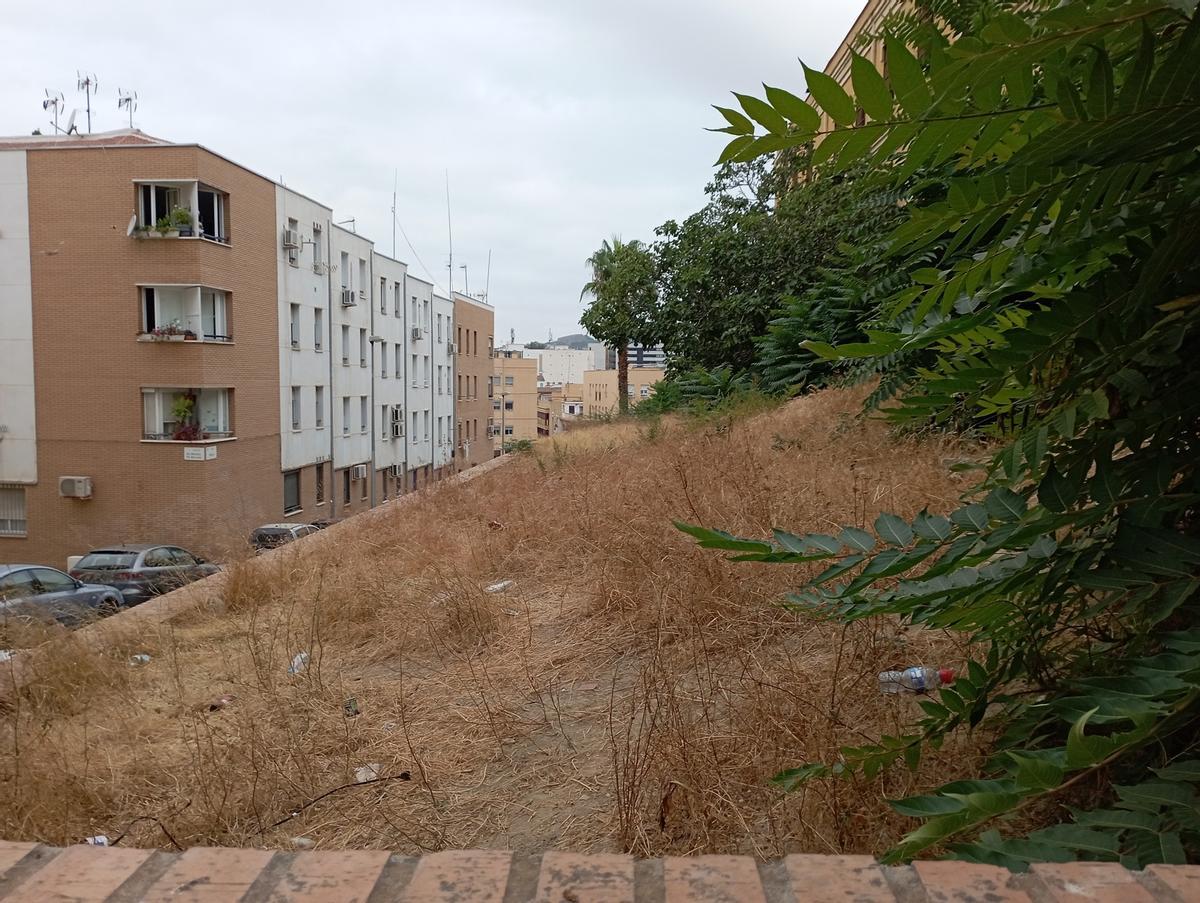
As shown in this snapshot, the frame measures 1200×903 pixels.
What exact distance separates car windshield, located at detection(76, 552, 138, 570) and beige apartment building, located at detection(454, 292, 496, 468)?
31.0 meters

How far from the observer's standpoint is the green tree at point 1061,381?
1.25 meters

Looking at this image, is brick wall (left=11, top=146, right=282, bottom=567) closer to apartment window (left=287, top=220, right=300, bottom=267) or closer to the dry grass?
apartment window (left=287, top=220, right=300, bottom=267)

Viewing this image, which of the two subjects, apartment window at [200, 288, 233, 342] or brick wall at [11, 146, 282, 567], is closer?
brick wall at [11, 146, 282, 567]

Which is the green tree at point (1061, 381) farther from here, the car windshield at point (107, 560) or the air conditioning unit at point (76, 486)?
the air conditioning unit at point (76, 486)

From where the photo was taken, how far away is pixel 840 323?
41.5 ft

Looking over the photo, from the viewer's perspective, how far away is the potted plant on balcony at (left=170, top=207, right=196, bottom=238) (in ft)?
78.9

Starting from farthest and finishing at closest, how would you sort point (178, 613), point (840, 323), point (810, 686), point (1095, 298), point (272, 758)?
1. point (840, 323)
2. point (178, 613)
3. point (272, 758)
4. point (810, 686)
5. point (1095, 298)

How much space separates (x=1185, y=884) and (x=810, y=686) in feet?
6.79

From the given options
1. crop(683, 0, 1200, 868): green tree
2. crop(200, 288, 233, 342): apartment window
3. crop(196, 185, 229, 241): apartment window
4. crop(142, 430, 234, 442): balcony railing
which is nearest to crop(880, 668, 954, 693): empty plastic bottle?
crop(683, 0, 1200, 868): green tree

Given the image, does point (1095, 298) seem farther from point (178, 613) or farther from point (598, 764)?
point (178, 613)

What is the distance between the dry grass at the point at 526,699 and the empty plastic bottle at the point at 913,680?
59 millimetres

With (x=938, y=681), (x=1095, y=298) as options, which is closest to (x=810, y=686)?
(x=938, y=681)

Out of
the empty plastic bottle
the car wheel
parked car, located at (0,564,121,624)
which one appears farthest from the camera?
the car wheel

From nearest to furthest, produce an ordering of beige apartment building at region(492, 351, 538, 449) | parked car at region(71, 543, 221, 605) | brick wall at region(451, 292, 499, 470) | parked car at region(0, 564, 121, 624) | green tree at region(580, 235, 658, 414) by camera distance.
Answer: parked car at region(0, 564, 121, 624)
parked car at region(71, 543, 221, 605)
green tree at region(580, 235, 658, 414)
brick wall at region(451, 292, 499, 470)
beige apartment building at region(492, 351, 538, 449)
